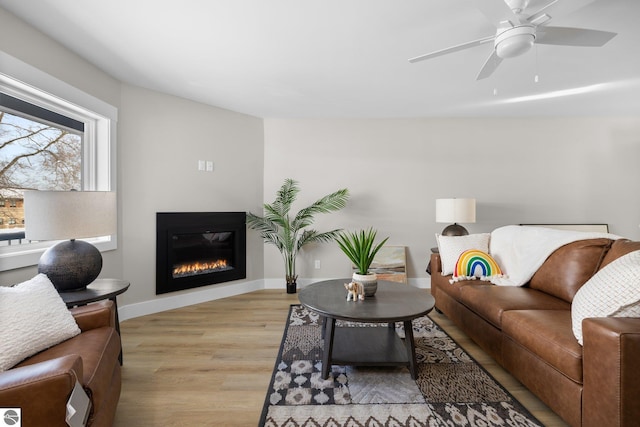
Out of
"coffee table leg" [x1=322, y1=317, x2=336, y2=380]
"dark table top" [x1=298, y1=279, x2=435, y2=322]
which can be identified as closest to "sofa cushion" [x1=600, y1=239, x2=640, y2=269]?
"dark table top" [x1=298, y1=279, x2=435, y2=322]

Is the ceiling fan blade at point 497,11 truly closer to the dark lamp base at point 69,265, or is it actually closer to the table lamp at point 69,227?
the table lamp at point 69,227

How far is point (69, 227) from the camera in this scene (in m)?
1.72

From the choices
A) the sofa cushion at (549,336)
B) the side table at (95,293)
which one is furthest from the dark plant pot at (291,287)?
the sofa cushion at (549,336)

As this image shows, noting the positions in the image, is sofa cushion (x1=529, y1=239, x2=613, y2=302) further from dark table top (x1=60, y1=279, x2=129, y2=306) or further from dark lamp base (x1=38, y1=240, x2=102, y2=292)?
dark lamp base (x1=38, y1=240, x2=102, y2=292)

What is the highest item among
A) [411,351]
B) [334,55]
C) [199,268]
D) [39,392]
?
[334,55]

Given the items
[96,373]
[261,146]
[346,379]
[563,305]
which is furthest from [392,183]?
[96,373]

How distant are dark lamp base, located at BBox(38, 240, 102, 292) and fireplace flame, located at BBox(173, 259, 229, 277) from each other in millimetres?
1598

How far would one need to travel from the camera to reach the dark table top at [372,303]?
1777mm

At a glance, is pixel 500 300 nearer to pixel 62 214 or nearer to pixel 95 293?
pixel 95 293

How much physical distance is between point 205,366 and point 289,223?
7.15 feet

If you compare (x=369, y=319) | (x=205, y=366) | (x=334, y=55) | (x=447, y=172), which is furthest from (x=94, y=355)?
(x=447, y=172)

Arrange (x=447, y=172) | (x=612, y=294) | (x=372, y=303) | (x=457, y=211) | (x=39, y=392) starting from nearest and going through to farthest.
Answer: (x=39, y=392) < (x=612, y=294) < (x=372, y=303) < (x=457, y=211) < (x=447, y=172)

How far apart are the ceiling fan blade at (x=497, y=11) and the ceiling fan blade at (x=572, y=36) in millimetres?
237

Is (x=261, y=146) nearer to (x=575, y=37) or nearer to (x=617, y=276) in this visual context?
(x=575, y=37)
